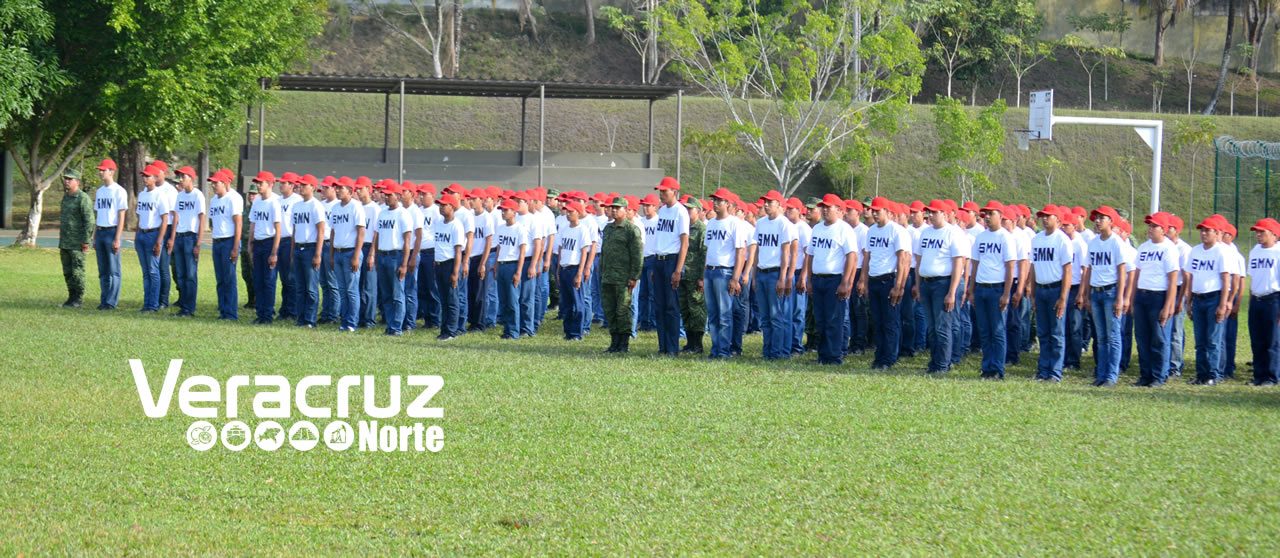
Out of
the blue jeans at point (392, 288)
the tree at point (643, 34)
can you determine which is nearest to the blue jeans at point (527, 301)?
the blue jeans at point (392, 288)

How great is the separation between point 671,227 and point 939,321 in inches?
119

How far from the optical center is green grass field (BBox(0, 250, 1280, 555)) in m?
7.48

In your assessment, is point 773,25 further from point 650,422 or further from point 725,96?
point 650,422

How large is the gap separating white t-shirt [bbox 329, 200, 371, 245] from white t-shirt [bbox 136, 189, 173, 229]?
8.20ft

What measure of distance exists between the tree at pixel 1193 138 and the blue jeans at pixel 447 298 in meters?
43.0

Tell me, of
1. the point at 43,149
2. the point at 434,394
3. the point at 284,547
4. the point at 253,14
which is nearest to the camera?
the point at 284,547

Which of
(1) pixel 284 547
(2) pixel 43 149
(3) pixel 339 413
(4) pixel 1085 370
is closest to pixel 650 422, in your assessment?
(3) pixel 339 413

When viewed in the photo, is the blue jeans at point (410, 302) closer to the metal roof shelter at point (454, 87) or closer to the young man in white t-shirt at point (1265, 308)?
the young man in white t-shirt at point (1265, 308)

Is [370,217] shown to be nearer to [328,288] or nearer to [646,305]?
[328,288]

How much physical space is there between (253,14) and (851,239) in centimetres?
2079

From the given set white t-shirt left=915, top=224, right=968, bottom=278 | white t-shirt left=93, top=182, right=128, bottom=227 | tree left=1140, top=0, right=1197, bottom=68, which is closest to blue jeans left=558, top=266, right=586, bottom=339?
white t-shirt left=915, top=224, right=968, bottom=278

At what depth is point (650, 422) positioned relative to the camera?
36.0 feet

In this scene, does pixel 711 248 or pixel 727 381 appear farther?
pixel 711 248

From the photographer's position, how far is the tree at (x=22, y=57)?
1030 inches
